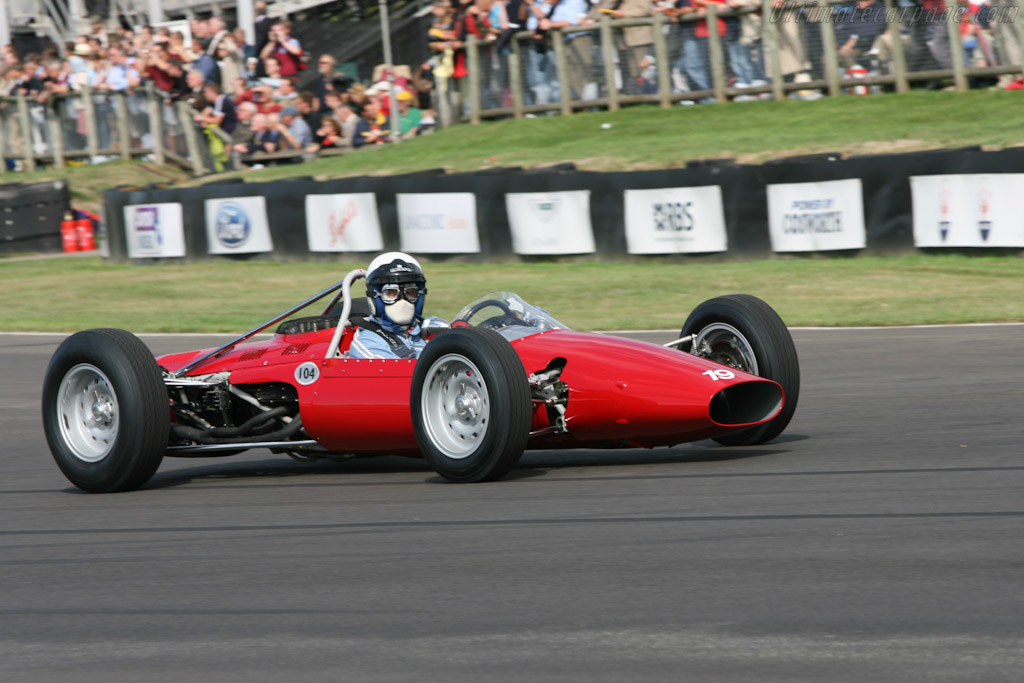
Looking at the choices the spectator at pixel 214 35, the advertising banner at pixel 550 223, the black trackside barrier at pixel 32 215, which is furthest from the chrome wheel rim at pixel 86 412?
the black trackside barrier at pixel 32 215

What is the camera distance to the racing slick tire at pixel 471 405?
5.89 metres

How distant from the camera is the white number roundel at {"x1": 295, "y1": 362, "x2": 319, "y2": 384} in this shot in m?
6.87

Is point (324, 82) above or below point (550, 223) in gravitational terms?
above

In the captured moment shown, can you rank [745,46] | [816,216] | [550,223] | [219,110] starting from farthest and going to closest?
[219,110] → [745,46] → [550,223] → [816,216]

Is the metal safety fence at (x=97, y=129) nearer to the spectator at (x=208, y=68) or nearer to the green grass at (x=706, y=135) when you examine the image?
the spectator at (x=208, y=68)

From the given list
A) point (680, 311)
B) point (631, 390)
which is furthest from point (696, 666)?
point (680, 311)

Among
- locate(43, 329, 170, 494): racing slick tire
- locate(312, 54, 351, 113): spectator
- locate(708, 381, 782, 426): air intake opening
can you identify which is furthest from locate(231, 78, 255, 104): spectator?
locate(708, 381, 782, 426): air intake opening

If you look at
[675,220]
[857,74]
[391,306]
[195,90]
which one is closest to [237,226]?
[195,90]

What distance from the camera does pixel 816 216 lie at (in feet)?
52.6

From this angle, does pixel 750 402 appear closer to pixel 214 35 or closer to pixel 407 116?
pixel 407 116

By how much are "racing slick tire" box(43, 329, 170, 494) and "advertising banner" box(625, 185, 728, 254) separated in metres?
10.4

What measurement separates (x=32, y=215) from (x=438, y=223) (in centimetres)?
1020

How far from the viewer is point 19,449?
855 cm

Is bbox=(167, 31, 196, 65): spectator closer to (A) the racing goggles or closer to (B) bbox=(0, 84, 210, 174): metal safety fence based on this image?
(B) bbox=(0, 84, 210, 174): metal safety fence
